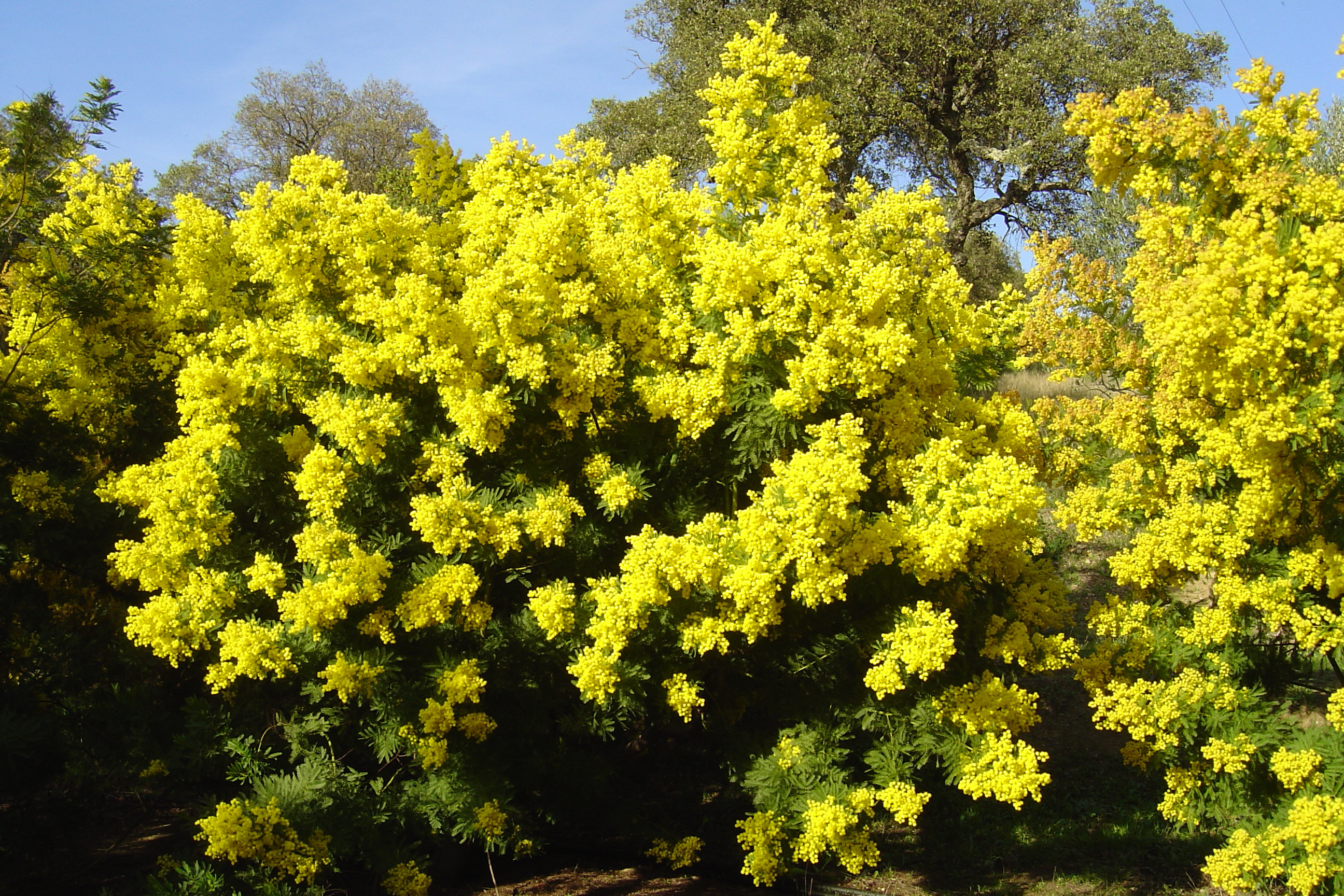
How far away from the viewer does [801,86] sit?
638 inches

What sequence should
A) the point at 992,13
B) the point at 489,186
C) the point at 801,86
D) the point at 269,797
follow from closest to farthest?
the point at 269,797 → the point at 489,186 → the point at 801,86 → the point at 992,13

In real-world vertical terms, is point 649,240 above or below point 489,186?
below

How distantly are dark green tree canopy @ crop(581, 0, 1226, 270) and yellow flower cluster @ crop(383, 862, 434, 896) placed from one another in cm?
1338

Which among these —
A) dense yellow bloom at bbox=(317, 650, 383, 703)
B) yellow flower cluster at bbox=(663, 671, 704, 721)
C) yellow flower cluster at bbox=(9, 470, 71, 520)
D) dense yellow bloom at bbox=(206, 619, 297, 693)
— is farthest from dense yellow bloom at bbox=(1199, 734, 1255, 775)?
yellow flower cluster at bbox=(9, 470, 71, 520)

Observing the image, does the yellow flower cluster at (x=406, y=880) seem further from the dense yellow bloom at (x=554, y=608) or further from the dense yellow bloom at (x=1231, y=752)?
the dense yellow bloom at (x=1231, y=752)

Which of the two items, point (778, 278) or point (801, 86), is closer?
point (778, 278)

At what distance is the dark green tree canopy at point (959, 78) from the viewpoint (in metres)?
17.5

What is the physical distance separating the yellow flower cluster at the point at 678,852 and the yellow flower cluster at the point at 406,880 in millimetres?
1873

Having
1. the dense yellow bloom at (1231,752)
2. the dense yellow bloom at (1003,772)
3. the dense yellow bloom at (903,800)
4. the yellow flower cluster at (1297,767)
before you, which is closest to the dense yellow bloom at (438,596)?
the dense yellow bloom at (903,800)

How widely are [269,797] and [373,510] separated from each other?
69.0 inches

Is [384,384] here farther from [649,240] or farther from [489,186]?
[649,240]

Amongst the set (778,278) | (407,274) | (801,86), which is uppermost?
(801,86)

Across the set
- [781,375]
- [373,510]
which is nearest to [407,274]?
[373,510]

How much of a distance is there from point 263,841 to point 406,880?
120cm
